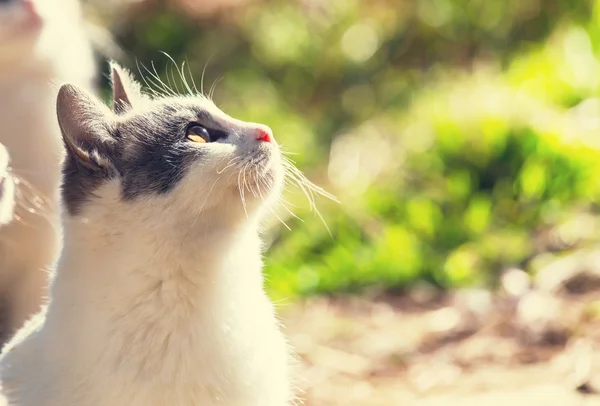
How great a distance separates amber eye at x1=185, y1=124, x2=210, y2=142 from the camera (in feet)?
7.29

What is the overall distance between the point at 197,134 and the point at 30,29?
1.05 meters

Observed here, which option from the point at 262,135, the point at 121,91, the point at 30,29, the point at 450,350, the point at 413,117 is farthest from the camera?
the point at 413,117

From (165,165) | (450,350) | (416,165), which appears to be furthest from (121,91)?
(416,165)

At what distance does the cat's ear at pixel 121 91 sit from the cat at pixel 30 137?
50 centimetres

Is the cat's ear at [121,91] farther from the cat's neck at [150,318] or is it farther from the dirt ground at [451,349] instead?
the dirt ground at [451,349]

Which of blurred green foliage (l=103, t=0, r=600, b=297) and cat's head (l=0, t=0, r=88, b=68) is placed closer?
cat's head (l=0, t=0, r=88, b=68)

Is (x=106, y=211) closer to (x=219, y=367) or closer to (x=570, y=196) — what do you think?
(x=219, y=367)

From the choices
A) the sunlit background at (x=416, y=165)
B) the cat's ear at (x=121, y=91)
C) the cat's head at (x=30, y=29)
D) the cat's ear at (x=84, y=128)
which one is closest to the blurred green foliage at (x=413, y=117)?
the sunlit background at (x=416, y=165)

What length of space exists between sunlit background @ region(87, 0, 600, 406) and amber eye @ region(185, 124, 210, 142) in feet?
5.22

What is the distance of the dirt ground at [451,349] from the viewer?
334cm

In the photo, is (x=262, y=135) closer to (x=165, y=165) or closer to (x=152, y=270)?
(x=165, y=165)

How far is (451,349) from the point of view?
386 centimetres

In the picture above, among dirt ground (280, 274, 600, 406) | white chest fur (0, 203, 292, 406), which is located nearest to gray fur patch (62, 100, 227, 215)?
white chest fur (0, 203, 292, 406)

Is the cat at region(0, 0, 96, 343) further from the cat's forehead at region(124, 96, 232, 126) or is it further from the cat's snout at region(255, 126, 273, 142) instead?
the cat's snout at region(255, 126, 273, 142)
